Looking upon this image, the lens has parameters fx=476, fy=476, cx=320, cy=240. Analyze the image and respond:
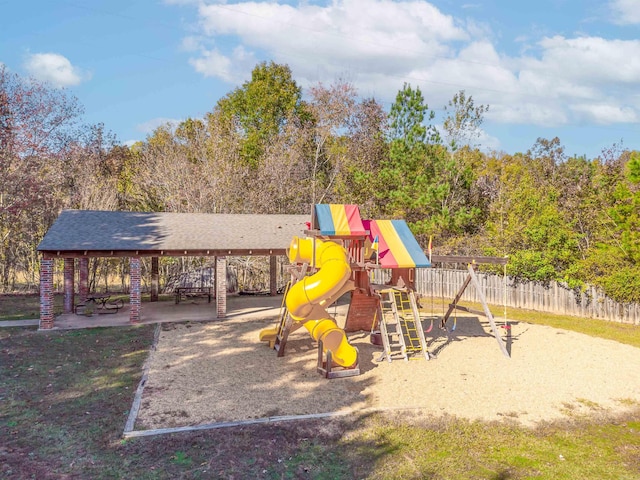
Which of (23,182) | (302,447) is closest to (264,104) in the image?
(23,182)

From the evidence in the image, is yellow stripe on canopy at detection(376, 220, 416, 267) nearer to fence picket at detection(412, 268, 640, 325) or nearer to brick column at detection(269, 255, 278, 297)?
fence picket at detection(412, 268, 640, 325)

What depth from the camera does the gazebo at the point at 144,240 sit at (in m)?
→ 17.7

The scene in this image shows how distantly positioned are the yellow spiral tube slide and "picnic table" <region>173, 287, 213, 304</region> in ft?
40.4

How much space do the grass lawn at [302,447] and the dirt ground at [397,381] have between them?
644mm

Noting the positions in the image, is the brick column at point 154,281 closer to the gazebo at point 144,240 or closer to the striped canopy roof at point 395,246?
the gazebo at point 144,240

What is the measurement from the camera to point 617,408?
1027 cm

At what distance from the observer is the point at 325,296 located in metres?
11.9

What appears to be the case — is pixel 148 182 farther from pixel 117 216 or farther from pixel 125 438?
pixel 125 438

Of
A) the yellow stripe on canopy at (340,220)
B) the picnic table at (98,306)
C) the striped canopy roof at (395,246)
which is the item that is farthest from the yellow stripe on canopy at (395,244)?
the picnic table at (98,306)

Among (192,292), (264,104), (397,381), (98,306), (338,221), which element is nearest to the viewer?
(397,381)

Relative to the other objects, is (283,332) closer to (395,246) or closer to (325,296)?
(325,296)

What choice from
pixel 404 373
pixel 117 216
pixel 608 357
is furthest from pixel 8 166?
pixel 608 357

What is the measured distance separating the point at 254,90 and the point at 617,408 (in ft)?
134

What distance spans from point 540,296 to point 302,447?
17.8 m
